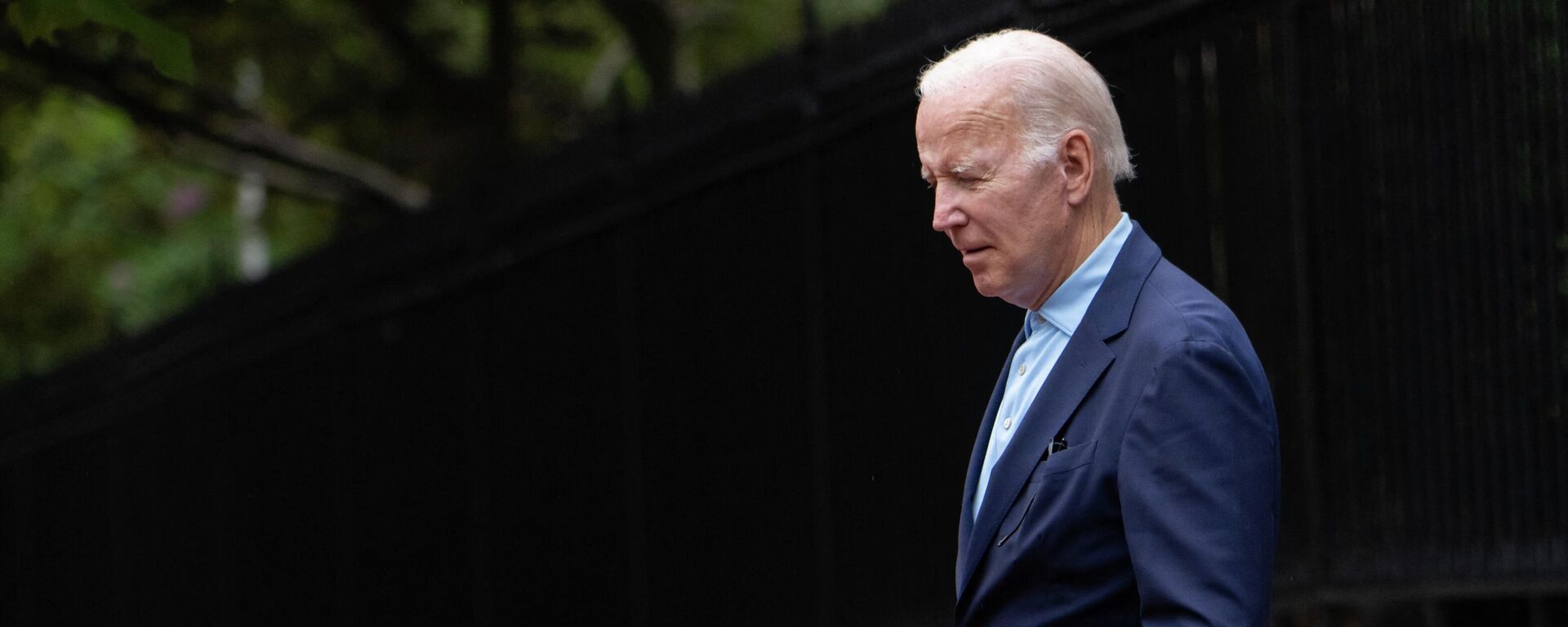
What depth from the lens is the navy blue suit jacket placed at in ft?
6.36

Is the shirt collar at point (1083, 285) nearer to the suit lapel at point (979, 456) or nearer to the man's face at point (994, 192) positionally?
the man's face at point (994, 192)

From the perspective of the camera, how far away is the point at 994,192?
2.20 meters

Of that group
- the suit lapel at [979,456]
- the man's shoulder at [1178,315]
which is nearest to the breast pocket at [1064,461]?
the man's shoulder at [1178,315]

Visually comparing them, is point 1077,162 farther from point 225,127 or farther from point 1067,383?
point 225,127

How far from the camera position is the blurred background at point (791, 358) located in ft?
13.5

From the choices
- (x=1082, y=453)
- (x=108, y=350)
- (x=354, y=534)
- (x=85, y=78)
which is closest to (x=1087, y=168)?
(x=1082, y=453)

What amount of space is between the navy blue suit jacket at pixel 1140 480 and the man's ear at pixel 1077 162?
3.7 inches

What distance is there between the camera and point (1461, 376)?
13.4 ft

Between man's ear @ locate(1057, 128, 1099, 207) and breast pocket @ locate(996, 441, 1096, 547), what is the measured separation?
1.08ft

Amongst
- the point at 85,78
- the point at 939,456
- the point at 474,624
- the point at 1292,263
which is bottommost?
the point at 474,624

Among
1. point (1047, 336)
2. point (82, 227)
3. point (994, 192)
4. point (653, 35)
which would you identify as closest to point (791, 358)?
point (1047, 336)

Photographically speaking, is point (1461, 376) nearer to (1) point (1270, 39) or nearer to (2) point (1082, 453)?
(1) point (1270, 39)

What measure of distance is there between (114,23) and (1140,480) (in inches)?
113

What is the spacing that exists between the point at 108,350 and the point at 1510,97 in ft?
16.7
